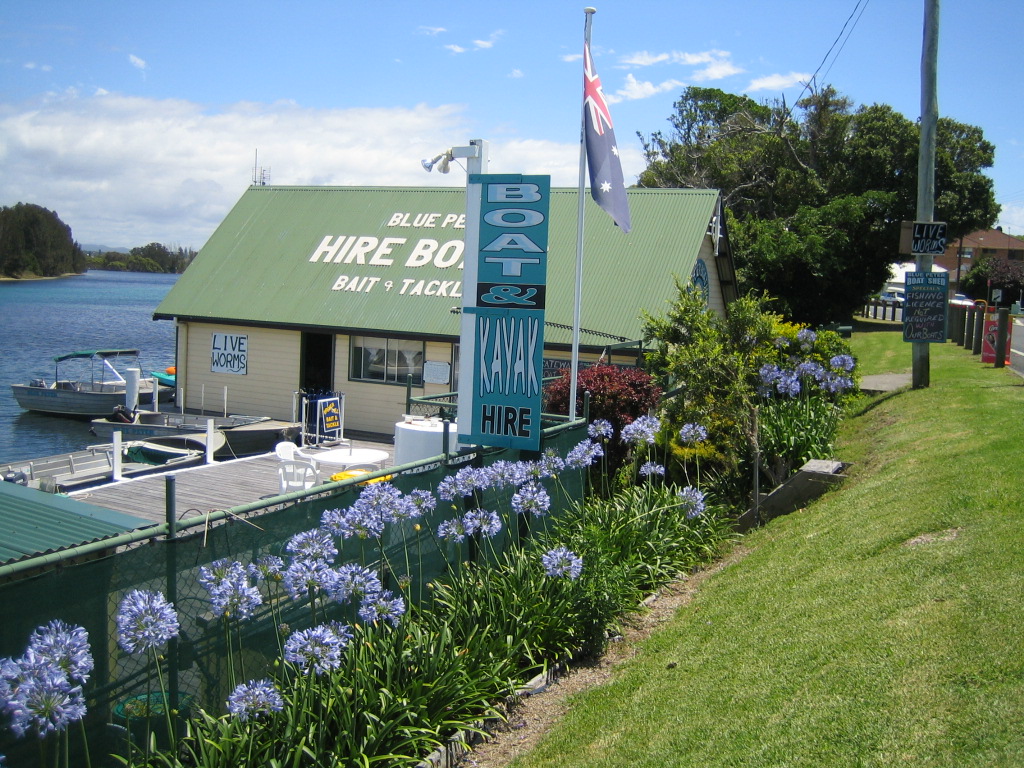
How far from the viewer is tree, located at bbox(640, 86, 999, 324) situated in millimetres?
41719

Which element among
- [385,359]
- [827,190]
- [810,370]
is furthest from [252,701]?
[827,190]

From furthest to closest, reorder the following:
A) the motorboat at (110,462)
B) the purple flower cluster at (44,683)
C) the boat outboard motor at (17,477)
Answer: the motorboat at (110,462) < the boat outboard motor at (17,477) < the purple flower cluster at (44,683)

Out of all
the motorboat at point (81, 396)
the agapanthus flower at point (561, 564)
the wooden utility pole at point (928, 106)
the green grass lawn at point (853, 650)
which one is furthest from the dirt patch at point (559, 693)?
the motorboat at point (81, 396)

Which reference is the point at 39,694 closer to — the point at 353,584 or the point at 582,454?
the point at 353,584

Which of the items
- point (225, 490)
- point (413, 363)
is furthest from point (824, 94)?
point (225, 490)

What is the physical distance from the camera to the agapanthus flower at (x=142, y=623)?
167 inches

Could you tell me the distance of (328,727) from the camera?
17.7 ft

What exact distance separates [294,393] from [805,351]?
13.3 meters

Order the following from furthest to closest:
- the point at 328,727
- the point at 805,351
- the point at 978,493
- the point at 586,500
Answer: the point at 805,351
the point at 586,500
the point at 978,493
the point at 328,727

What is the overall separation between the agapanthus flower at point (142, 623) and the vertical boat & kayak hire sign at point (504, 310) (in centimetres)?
511

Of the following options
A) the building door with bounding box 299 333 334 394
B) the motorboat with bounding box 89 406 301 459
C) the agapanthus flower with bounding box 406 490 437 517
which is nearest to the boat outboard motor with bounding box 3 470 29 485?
the motorboat with bounding box 89 406 301 459

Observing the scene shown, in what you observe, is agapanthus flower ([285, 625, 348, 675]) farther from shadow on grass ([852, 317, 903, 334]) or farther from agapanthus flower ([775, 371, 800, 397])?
shadow on grass ([852, 317, 903, 334])

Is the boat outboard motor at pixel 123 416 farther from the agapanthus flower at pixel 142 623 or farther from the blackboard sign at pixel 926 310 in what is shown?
the agapanthus flower at pixel 142 623

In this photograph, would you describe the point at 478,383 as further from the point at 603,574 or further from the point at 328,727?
the point at 328,727
